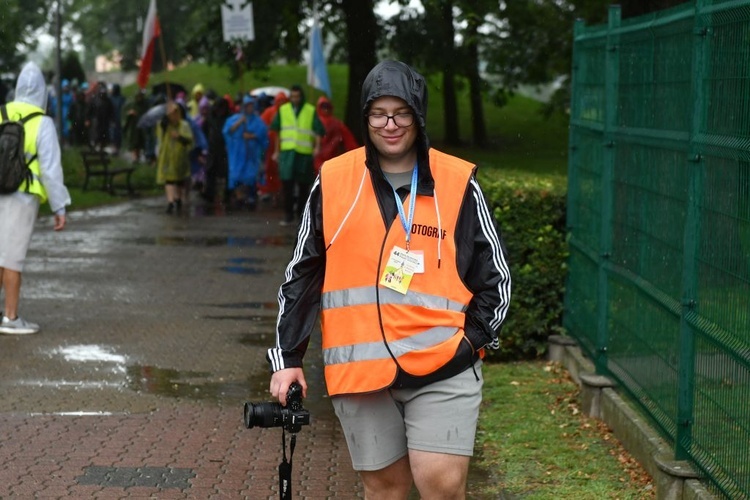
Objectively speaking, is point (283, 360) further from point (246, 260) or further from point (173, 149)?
point (173, 149)

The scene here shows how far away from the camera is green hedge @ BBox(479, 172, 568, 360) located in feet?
31.9

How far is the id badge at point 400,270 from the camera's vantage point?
4.48m

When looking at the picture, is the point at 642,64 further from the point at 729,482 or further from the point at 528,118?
the point at 528,118

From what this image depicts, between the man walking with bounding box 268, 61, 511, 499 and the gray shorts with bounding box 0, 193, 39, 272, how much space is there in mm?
6494

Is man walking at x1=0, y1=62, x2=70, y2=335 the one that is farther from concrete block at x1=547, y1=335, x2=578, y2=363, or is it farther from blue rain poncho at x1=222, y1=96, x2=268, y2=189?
blue rain poncho at x1=222, y1=96, x2=268, y2=189

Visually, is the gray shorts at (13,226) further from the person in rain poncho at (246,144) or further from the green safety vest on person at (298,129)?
the person in rain poncho at (246,144)

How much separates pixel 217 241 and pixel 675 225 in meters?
12.2

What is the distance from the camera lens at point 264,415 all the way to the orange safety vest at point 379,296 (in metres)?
0.20

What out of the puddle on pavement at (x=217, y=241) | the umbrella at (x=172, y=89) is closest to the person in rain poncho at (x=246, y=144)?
the puddle on pavement at (x=217, y=241)

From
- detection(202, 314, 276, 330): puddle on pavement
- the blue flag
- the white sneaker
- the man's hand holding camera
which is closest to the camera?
the man's hand holding camera

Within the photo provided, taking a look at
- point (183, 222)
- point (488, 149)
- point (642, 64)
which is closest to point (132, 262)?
point (183, 222)

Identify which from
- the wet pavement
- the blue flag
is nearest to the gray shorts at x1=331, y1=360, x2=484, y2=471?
the wet pavement

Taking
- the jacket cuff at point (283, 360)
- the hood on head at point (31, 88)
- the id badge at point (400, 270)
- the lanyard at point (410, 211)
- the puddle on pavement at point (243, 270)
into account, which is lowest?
the puddle on pavement at point (243, 270)

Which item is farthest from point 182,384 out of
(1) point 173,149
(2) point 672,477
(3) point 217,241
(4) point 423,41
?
(4) point 423,41
